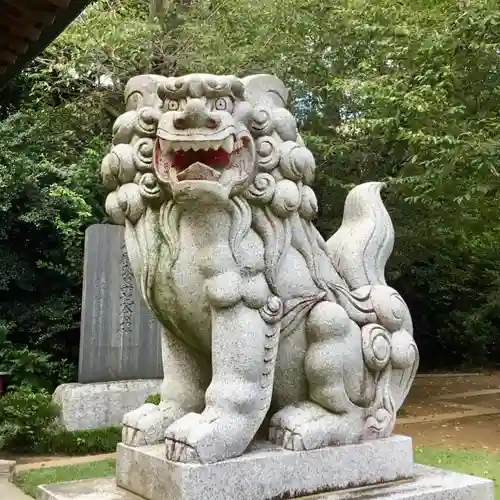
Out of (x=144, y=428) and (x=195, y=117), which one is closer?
(x=195, y=117)

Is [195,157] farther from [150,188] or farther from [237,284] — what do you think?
[237,284]

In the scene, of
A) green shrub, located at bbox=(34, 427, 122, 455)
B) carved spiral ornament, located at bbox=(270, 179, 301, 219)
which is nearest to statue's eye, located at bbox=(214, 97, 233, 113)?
carved spiral ornament, located at bbox=(270, 179, 301, 219)

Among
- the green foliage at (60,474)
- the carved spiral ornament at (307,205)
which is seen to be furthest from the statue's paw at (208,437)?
the green foliage at (60,474)

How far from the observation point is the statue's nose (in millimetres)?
2385

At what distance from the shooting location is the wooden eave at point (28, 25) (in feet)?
10.1

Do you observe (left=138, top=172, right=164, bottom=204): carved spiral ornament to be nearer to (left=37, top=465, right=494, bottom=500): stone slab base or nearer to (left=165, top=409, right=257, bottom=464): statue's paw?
(left=165, top=409, right=257, bottom=464): statue's paw

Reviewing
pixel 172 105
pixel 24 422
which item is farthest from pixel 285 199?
pixel 24 422

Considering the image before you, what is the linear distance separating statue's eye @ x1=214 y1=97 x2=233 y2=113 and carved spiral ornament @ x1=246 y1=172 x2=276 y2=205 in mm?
266

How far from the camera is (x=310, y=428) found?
8.42 feet

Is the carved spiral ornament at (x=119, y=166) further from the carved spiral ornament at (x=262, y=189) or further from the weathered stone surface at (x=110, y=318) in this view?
the weathered stone surface at (x=110, y=318)

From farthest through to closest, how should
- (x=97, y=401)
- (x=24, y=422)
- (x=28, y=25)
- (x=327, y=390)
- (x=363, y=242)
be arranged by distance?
(x=97, y=401)
(x=24, y=422)
(x=28, y=25)
(x=363, y=242)
(x=327, y=390)

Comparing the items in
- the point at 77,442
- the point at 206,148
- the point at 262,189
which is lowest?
the point at 77,442

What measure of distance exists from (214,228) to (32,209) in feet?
19.8

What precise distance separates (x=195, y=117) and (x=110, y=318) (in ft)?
15.9
